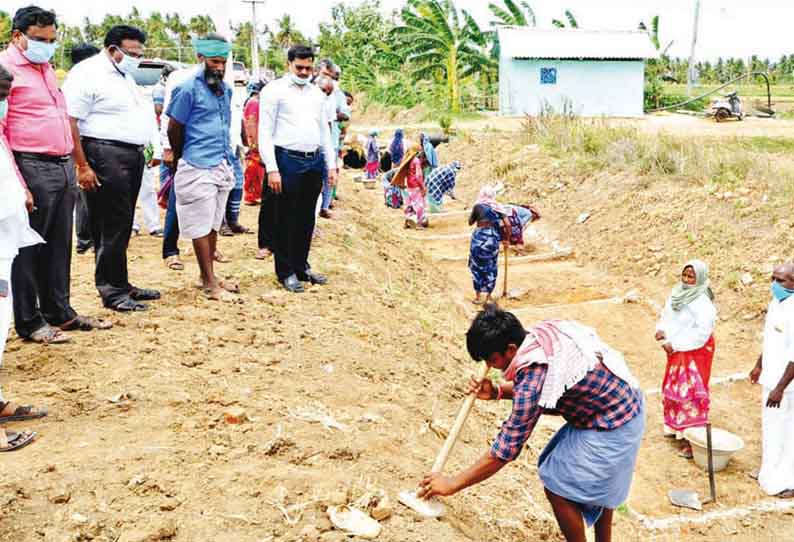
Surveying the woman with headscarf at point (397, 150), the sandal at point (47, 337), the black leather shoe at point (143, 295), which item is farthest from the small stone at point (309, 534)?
the woman with headscarf at point (397, 150)

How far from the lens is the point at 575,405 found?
10.00ft

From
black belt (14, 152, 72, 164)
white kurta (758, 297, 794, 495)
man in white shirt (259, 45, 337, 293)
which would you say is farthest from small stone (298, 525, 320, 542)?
white kurta (758, 297, 794, 495)

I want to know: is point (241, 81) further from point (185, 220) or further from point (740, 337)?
point (740, 337)

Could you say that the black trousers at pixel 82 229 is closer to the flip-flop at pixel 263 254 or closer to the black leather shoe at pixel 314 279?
the flip-flop at pixel 263 254

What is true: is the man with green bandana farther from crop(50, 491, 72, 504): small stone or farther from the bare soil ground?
crop(50, 491, 72, 504): small stone

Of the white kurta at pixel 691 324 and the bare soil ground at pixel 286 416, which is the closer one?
the bare soil ground at pixel 286 416

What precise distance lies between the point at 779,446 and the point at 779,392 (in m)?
0.50

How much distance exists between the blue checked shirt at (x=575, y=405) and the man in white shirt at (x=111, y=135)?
3.06m

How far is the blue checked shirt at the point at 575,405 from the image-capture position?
2.86 meters

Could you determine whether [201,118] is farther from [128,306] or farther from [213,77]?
[128,306]

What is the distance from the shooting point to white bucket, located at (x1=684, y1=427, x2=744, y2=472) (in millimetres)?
5438

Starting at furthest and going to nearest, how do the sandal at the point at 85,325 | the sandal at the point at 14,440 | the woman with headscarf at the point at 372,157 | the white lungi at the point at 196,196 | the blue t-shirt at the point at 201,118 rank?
the woman with headscarf at the point at 372,157 < the white lungi at the point at 196,196 < the blue t-shirt at the point at 201,118 < the sandal at the point at 85,325 < the sandal at the point at 14,440

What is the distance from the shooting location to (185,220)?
5262mm

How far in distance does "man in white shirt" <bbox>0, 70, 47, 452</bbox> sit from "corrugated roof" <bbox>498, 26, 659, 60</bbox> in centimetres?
2343
